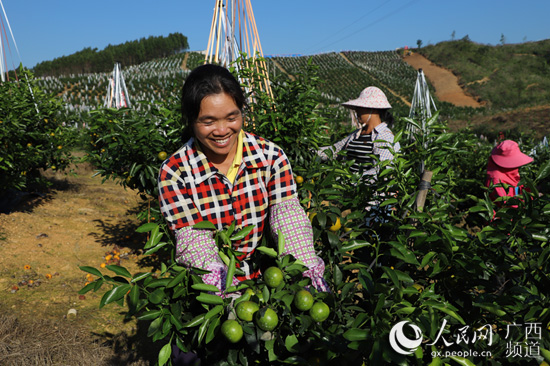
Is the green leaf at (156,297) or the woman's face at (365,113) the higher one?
the woman's face at (365,113)

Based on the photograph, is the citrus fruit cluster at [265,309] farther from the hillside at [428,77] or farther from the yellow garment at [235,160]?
the hillside at [428,77]

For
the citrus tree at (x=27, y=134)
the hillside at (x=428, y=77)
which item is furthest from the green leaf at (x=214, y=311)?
the hillside at (x=428, y=77)

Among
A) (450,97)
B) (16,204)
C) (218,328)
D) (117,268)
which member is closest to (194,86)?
(117,268)

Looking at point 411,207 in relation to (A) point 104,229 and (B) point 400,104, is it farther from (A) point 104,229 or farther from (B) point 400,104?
(B) point 400,104

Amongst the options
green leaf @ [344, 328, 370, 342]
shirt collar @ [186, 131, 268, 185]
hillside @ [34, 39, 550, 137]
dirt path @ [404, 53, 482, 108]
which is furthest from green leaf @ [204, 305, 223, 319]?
dirt path @ [404, 53, 482, 108]

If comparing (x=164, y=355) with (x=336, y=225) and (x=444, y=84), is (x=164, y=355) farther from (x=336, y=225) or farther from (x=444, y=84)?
(x=444, y=84)

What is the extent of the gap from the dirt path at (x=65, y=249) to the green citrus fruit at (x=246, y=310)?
8.91 feet

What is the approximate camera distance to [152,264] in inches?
192

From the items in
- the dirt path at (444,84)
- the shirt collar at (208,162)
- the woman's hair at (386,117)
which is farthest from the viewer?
the dirt path at (444,84)

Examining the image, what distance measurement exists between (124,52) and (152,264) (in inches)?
2913

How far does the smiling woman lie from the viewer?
146 cm

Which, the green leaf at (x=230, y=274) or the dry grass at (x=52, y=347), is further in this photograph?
the dry grass at (x=52, y=347)

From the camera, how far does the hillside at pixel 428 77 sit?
33984mm

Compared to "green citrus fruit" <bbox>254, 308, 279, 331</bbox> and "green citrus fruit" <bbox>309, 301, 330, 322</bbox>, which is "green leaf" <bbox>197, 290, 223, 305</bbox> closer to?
"green citrus fruit" <bbox>254, 308, 279, 331</bbox>
